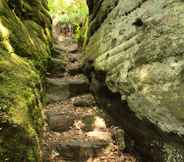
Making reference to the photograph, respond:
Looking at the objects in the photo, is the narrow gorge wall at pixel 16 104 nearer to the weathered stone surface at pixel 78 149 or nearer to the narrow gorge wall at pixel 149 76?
the weathered stone surface at pixel 78 149

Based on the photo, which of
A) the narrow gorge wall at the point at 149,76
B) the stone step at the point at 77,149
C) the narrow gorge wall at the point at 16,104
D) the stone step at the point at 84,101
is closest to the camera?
the narrow gorge wall at the point at 16,104

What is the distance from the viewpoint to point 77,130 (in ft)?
22.5

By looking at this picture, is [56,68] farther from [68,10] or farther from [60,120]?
[68,10]

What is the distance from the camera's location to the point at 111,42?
720 cm

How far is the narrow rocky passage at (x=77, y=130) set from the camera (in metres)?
5.74

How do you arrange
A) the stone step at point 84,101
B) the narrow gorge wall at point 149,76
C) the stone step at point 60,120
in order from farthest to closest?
the stone step at point 84,101 < the stone step at point 60,120 < the narrow gorge wall at point 149,76

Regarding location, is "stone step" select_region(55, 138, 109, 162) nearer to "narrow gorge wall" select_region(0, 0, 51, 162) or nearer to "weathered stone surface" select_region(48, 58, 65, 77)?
"narrow gorge wall" select_region(0, 0, 51, 162)

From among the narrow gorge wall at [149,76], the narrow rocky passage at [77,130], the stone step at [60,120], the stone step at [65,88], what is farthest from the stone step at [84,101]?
the narrow gorge wall at [149,76]

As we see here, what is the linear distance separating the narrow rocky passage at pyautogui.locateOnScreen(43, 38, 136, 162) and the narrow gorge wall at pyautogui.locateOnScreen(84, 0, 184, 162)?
16.4 inches

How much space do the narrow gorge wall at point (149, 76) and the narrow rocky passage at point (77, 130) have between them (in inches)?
16.4

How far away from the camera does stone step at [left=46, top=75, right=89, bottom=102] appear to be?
29.8 ft

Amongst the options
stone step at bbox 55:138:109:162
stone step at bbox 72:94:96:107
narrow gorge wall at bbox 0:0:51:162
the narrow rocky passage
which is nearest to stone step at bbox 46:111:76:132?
the narrow rocky passage

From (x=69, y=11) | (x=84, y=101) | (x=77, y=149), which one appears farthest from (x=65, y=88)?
(x=69, y=11)

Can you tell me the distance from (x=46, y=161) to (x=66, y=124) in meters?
1.78
